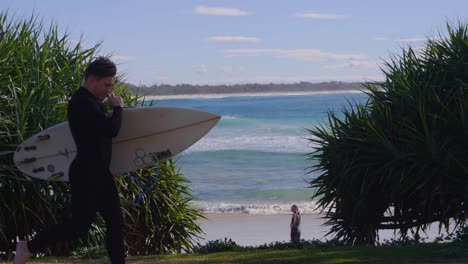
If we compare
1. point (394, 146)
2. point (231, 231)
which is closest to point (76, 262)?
point (394, 146)

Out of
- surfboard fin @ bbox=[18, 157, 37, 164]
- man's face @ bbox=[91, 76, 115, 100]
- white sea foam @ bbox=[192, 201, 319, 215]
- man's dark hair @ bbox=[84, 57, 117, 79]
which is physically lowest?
white sea foam @ bbox=[192, 201, 319, 215]

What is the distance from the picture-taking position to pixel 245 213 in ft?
76.8

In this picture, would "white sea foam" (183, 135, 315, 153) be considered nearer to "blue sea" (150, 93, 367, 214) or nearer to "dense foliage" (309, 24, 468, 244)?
"blue sea" (150, 93, 367, 214)

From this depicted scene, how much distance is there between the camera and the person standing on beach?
6145 mm

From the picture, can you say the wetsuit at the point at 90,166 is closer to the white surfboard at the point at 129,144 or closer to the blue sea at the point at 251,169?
the white surfboard at the point at 129,144

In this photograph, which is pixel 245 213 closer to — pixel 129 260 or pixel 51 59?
pixel 51 59

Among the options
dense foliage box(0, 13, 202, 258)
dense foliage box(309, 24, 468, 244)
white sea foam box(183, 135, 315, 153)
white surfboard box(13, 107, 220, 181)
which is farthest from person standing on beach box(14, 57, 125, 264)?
white sea foam box(183, 135, 315, 153)

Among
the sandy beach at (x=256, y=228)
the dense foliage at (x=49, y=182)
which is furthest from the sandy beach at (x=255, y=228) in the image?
the dense foliage at (x=49, y=182)

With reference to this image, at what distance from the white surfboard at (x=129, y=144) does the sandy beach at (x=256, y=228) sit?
7363 millimetres

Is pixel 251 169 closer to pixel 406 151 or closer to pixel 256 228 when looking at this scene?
pixel 256 228

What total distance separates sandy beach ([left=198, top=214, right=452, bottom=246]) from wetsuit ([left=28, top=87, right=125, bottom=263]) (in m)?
9.38

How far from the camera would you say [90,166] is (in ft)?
20.2

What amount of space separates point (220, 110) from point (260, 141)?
4084 cm

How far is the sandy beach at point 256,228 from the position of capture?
680 inches
